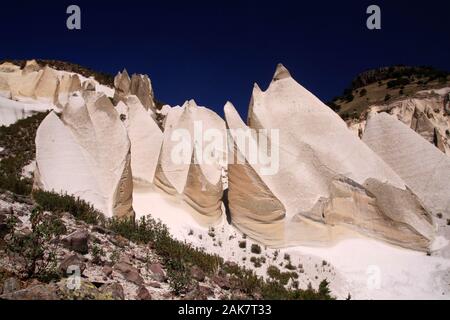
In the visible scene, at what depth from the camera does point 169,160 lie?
15070 millimetres

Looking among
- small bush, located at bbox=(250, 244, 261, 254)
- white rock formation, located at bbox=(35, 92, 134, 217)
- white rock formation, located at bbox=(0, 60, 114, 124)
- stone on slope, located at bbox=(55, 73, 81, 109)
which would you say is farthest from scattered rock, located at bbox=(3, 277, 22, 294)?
stone on slope, located at bbox=(55, 73, 81, 109)

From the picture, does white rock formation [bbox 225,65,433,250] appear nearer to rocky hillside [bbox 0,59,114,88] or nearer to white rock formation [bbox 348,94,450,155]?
white rock formation [bbox 348,94,450,155]

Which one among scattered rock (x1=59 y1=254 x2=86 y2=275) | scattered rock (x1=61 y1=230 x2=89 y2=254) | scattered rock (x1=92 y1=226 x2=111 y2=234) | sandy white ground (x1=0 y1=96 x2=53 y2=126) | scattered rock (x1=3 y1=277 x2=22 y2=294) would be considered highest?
sandy white ground (x1=0 y1=96 x2=53 y2=126)

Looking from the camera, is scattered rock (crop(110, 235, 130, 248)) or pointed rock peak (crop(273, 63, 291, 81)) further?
pointed rock peak (crop(273, 63, 291, 81))

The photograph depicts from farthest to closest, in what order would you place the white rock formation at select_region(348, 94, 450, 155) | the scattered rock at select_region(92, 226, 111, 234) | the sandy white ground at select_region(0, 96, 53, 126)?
1. the white rock formation at select_region(348, 94, 450, 155)
2. the sandy white ground at select_region(0, 96, 53, 126)
3. the scattered rock at select_region(92, 226, 111, 234)

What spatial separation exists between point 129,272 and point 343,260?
24.2ft

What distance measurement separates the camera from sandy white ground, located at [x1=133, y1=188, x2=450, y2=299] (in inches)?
440

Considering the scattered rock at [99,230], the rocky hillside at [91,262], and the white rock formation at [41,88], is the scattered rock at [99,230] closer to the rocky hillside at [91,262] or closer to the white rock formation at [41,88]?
the rocky hillside at [91,262]

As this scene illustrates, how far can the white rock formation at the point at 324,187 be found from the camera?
13.4 metres

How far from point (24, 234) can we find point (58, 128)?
639cm

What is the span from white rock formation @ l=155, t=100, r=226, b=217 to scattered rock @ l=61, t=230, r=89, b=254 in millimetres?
6876

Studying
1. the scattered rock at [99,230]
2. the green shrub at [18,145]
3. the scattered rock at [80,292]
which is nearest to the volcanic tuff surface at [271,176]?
the green shrub at [18,145]

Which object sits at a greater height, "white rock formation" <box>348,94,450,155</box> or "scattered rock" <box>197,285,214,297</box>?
"white rock formation" <box>348,94,450,155</box>

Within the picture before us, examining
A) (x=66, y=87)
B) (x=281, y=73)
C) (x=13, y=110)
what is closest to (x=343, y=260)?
(x=281, y=73)
